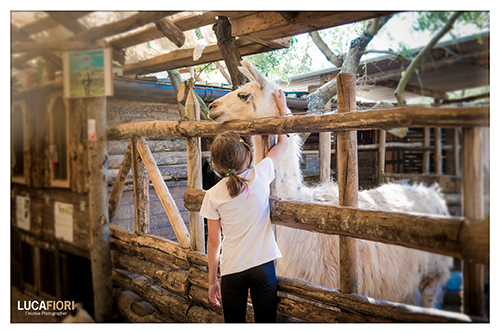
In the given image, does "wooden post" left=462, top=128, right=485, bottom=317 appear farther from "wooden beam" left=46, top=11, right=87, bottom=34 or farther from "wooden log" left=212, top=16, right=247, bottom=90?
→ "wooden beam" left=46, top=11, right=87, bottom=34

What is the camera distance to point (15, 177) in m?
2.38

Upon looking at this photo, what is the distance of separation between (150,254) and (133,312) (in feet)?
1.72

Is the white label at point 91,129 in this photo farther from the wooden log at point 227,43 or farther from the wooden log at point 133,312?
the wooden log at point 133,312

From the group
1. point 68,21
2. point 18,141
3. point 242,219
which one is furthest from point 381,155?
point 18,141

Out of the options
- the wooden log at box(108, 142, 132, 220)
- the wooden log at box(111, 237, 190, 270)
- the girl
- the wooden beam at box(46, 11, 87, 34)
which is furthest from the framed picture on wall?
the wooden log at box(111, 237, 190, 270)

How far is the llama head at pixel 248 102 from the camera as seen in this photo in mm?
2246

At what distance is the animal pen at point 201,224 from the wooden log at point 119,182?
0.04 feet

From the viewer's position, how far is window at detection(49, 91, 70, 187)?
8.25 feet

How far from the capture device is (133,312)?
9.89ft

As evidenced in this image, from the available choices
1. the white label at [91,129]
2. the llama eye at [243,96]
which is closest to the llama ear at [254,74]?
the llama eye at [243,96]

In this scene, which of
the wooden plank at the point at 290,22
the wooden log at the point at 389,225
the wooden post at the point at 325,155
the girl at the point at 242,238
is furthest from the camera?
the wooden post at the point at 325,155

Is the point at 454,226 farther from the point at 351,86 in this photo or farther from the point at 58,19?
the point at 58,19

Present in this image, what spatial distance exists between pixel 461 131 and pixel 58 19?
8.25 feet

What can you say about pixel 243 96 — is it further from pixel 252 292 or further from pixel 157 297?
pixel 157 297
